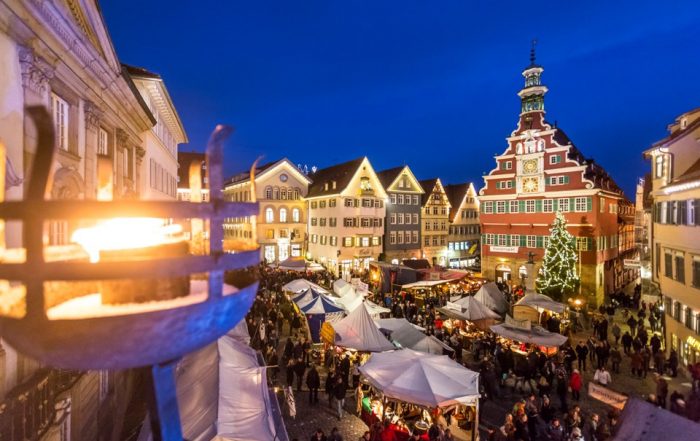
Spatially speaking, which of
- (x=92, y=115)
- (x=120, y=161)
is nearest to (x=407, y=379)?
(x=92, y=115)

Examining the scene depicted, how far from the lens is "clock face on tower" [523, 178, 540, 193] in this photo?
38.4 m

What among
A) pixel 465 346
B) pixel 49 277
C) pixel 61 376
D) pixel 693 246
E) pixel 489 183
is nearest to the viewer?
pixel 49 277

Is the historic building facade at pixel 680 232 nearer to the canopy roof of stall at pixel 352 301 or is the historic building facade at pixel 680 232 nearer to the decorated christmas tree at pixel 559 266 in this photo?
the decorated christmas tree at pixel 559 266

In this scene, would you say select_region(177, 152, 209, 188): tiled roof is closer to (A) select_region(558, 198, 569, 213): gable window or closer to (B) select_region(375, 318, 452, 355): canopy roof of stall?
(B) select_region(375, 318, 452, 355): canopy roof of stall

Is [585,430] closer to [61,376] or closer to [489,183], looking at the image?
[61,376]

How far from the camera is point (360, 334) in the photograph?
16.0m

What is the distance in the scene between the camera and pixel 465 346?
66.5ft

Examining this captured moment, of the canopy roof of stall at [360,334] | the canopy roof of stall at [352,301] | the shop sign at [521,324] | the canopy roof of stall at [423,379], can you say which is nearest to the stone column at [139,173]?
the canopy roof of stall at [352,301]

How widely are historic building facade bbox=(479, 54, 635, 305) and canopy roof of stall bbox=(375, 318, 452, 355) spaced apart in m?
25.7

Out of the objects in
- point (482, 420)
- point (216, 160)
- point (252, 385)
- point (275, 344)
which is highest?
point (216, 160)

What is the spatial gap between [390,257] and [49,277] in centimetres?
4806

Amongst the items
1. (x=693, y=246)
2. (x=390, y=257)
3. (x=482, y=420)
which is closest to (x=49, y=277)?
(x=482, y=420)

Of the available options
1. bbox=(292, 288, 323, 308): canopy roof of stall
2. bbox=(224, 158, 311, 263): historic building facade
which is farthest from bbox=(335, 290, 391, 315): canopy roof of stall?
bbox=(224, 158, 311, 263): historic building facade

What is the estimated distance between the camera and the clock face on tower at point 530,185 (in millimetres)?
38375
